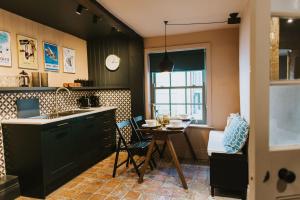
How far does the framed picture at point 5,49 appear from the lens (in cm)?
283

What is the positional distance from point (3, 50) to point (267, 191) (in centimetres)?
337

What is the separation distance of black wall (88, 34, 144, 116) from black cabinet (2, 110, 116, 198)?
1.42m

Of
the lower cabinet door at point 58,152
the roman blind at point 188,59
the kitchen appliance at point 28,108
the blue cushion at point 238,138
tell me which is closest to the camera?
the blue cushion at point 238,138

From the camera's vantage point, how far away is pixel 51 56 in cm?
373

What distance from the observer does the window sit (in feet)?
14.4

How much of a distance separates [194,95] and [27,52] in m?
3.17

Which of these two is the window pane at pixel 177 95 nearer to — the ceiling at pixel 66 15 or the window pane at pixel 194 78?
the window pane at pixel 194 78

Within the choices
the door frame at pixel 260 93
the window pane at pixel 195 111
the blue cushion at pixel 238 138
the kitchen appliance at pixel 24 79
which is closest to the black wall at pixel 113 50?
the kitchen appliance at pixel 24 79

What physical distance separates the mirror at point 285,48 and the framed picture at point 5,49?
3210 millimetres

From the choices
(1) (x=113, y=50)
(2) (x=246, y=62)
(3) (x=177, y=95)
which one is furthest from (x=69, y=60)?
(2) (x=246, y=62)

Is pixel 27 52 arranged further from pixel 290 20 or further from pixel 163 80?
pixel 290 20

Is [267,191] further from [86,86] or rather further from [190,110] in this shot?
[86,86]

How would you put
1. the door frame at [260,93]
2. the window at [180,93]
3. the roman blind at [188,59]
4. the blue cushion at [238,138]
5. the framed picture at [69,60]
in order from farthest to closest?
the window at [180,93], the roman blind at [188,59], the framed picture at [69,60], the blue cushion at [238,138], the door frame at [260,93]

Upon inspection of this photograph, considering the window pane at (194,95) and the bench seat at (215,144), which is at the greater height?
the window pane at (194,95)
